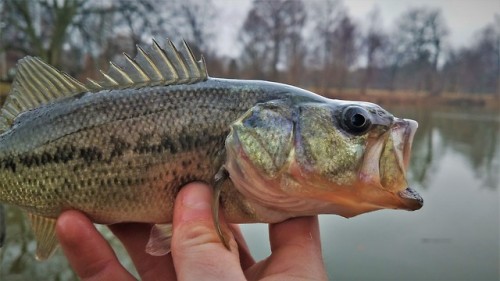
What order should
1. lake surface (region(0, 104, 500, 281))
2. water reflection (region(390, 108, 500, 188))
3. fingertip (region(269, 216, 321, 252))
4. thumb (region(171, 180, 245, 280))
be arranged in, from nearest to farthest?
1. thumb (region(171, 180, 245, 280))
2. fingertip (region(269, 216, 321, 252))
3. lake surface (region(0, 104, 500, 281))
4. water reflection (region(390, 108, 500, 188))

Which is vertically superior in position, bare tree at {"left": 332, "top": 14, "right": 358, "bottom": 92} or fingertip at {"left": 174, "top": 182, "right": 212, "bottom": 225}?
bare tree at {"left": 332, "top": 14, "right": 358, "bottom": 92}

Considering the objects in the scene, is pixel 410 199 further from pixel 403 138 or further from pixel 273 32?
pixel 273 32

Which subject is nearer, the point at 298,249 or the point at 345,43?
the point at 298,249

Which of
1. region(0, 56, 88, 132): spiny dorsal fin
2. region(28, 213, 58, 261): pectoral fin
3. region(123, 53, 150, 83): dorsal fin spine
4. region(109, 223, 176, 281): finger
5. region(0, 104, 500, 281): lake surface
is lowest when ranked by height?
region(0, 104, 500, 281): lake surface

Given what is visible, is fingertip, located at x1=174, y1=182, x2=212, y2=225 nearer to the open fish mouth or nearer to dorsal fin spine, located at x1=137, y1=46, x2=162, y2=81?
dorsal fin spine, located at x1=137, y1=46, x2=162, y2=81

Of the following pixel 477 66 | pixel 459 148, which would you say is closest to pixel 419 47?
pixel 477 66

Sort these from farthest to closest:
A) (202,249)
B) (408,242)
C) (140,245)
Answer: (408,242)
(140,245)
(202,249)

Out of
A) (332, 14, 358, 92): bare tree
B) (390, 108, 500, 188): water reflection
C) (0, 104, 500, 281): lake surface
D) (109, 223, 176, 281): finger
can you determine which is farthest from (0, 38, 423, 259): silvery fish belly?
(332, 14, 358, 92): bare tree
